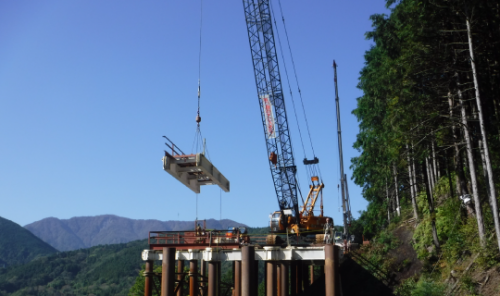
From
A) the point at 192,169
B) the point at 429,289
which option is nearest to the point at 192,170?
the point at 192,169

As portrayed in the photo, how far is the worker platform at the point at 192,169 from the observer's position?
30000mm

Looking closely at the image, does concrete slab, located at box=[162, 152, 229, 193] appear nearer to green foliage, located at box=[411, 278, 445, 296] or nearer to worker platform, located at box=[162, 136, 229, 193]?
worker platform, located at box=[162, 136, 229, 193]

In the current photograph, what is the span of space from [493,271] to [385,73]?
1918 centimetres

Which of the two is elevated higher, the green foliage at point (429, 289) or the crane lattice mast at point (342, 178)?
the crane lattice mast at point (342, 178)

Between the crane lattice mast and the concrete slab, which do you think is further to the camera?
the crane lattice mast

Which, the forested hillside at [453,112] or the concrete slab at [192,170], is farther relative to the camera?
the concrete slab at [192,170]

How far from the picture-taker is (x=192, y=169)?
30.8 metres

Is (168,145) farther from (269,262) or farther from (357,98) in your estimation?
(357,98)

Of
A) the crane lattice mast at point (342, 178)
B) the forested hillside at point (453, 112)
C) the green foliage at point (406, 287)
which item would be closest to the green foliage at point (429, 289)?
the forested hillside at point (453, 112)

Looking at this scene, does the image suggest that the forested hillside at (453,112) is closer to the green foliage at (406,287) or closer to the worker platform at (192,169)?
the green foliage at (406,287)

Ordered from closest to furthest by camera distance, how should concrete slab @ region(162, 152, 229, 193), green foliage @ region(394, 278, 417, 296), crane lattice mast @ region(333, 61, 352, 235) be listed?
green foliage @ region(394, 278, 417, 296), concrete slab @ region(162, 152, 229, 193), crane lattice mast @ region(333, 61, 352, 235)

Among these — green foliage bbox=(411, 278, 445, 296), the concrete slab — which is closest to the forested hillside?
green foliage bbox=(411, 278, 445, 296)

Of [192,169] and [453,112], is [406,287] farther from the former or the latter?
[192,169]

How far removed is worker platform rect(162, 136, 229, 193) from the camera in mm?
30000
